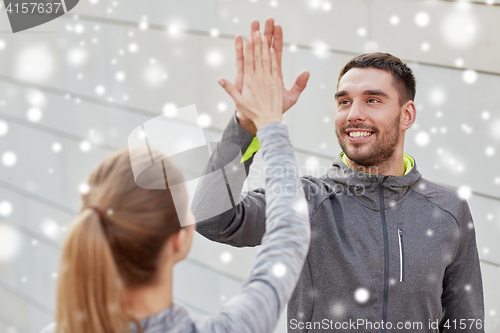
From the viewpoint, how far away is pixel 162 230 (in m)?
0.81

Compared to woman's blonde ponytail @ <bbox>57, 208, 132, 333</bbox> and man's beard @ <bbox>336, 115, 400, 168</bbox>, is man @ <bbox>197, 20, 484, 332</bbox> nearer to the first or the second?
man's beard @ <bbox>336, 115, 400, 168</bbox>

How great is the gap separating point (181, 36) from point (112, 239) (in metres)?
1.87

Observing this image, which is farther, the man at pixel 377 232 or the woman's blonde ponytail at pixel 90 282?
the man at pixel 377 232

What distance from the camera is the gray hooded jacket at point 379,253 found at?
1246 millimetres

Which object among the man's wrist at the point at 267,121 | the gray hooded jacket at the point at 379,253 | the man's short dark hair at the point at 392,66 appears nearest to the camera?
the man's wrist at the point at 267,121

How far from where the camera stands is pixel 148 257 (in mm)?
803

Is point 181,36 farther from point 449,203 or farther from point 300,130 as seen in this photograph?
point 449,203

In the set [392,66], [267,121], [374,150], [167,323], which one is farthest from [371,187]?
[167,323]

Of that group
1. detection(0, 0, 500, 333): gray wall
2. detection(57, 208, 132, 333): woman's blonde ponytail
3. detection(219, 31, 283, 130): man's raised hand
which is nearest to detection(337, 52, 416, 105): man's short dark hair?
detection(0, 0, 500, 333): gray wall

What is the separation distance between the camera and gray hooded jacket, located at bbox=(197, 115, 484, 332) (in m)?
1.25

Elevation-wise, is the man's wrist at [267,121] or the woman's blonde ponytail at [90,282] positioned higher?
the man's wrist at [267,121]

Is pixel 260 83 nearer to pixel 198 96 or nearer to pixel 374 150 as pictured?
pixel 374 150

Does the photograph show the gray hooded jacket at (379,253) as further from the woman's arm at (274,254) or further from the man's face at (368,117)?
the woman's arm at (274,254)

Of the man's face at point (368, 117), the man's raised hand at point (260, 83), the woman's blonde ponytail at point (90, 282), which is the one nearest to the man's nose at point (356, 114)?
the man's face at point (368, 117)
